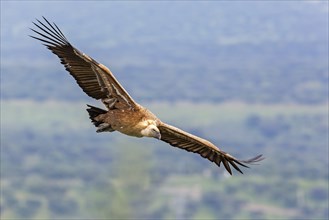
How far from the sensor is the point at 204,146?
13547 mm

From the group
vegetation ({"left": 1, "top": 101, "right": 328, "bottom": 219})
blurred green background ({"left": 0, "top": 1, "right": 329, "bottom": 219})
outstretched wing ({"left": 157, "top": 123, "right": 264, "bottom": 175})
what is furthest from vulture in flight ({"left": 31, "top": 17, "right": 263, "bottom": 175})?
vegetation ({"left": 1, "top": 101, "right": 328, "bottom": 219})

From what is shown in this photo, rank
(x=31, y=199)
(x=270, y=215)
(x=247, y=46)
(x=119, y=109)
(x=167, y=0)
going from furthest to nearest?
(x=247, y=46) → (x=270, y=215) → (x=167, y=0) → (x=31, y=199) → (x=119, y=109)

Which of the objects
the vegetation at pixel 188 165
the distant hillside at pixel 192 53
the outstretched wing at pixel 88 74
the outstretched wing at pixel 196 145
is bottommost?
the outstretched wing at pixel 196 145

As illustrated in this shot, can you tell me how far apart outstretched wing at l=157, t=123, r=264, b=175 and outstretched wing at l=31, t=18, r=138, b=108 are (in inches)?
28.8

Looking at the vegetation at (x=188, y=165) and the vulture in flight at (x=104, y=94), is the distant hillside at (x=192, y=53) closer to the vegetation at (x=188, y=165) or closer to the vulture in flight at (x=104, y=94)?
the vegetation at (x=188, y=165)

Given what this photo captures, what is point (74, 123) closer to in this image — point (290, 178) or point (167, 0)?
point (290, 178)

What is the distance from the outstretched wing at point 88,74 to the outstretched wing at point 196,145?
731 mm

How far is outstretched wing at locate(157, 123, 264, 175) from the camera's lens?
13.2 metres

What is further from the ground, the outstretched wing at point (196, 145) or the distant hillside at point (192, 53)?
the distant hillside at point (192, 53)

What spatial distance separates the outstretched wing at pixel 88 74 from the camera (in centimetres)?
1240

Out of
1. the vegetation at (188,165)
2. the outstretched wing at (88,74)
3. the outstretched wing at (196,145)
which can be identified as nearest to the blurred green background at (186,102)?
the vegetation at (188,165)

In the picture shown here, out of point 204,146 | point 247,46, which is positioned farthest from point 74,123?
point 204,146

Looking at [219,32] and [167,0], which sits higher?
[219,32]

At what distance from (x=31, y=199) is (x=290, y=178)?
2784 centimetres
